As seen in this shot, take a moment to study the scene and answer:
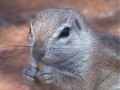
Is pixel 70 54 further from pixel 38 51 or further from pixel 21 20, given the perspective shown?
pixel 21 20

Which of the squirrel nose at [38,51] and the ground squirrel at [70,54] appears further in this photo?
the ground squirrel at [70,54]

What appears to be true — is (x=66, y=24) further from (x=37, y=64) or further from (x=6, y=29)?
(x=6, y=29)

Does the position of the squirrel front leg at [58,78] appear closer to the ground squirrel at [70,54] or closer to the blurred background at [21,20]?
the ground squirrel at [70,54]

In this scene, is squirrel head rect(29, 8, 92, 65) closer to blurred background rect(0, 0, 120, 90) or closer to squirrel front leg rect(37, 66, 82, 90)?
squirrel front leg rect(37, 66, 82, 90)

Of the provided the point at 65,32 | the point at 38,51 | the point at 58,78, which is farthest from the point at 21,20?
the point at 38,51

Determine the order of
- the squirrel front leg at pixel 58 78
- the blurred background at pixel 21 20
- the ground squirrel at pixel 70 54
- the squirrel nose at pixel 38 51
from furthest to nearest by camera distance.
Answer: the blurred background at pixel 21 20 → the squirrel front leg at pixel 58 78 → the ground squirrel at pixel 70 54 → the squirrel nose at pixel 38 51

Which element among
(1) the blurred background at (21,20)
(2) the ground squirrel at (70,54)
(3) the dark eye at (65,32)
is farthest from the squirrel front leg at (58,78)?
(1) the blurred background at (21,20)

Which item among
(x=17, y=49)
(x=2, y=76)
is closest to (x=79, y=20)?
(x=2, y=76)

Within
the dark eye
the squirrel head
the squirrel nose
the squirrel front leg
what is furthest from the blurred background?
the squirrel nose

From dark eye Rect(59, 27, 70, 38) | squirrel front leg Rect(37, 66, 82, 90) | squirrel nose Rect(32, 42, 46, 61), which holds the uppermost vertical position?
dark eye Rect(59, 27, 70, 38)
